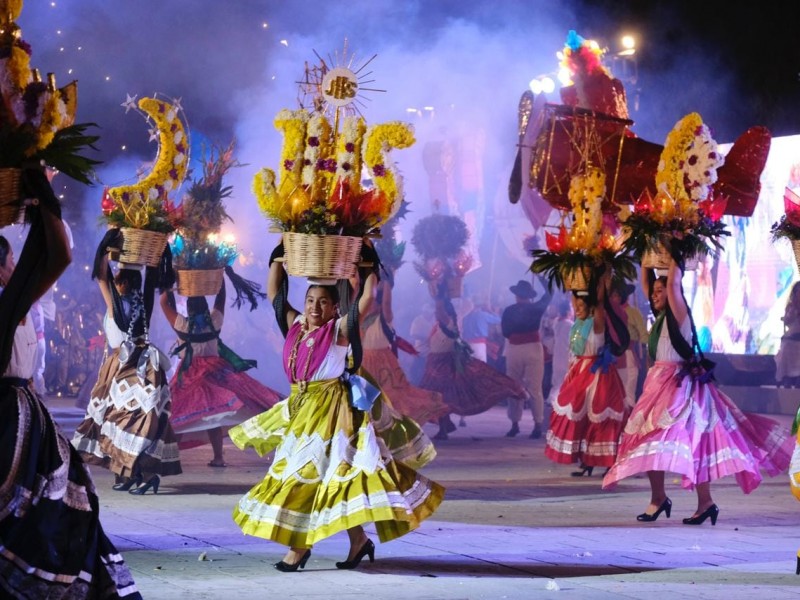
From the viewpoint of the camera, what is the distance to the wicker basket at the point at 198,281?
1262 cm

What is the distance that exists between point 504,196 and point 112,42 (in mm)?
8868

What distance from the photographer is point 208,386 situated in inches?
492

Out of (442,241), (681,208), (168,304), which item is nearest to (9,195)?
(681,208)

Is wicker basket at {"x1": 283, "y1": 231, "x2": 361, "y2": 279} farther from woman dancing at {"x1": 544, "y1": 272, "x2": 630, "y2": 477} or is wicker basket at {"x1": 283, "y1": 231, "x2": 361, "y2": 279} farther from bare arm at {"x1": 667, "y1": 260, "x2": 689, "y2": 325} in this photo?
woman dancing at {"x1": 544, "y1": 272, "x2": 630, "y2": 477}

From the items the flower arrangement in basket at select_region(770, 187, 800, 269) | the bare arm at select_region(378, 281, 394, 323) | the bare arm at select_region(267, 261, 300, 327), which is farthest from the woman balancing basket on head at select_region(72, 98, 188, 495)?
the flower arrangement in basket at select_region(770, 187, 800, 269)

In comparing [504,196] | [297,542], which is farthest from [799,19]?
[297,542]

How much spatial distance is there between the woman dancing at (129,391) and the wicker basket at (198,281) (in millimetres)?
1799

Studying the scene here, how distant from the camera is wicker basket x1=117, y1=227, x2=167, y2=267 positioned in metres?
10.5

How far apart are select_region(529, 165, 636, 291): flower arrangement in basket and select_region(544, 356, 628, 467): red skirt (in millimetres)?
972

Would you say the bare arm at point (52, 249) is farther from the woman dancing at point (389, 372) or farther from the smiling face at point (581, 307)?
the woman dancing at point (389, 372)

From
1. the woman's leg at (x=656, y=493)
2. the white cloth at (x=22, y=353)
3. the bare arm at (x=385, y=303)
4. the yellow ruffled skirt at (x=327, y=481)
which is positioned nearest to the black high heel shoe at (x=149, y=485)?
the yellow ruffled skirt at (x=327, y=481)

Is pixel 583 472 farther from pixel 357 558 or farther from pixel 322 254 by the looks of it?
pixel 322 254

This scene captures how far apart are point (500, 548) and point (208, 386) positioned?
4.84m

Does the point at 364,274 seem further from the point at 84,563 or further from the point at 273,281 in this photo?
the point at 84,563
